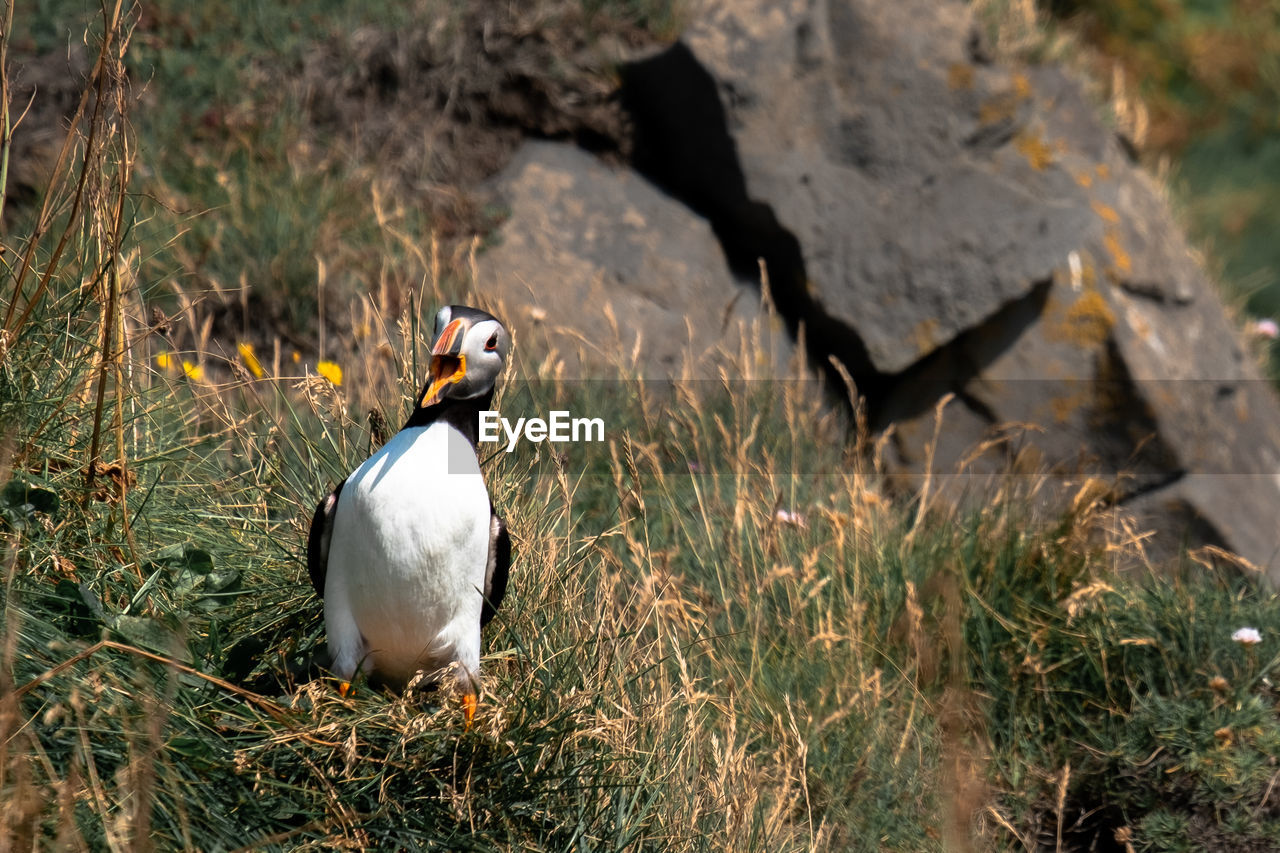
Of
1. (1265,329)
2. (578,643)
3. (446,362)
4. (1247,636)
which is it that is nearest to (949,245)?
(1265,329)

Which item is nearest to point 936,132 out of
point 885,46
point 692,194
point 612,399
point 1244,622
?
point 885,46

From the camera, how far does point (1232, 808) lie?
155 inches

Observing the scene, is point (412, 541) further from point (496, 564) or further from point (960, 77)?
point (960, 77)

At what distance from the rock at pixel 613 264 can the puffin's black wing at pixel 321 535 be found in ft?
8.71

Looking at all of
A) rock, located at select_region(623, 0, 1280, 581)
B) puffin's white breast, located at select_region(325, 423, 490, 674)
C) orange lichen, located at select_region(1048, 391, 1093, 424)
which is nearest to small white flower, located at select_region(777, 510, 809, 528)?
puffin's white breast, located at select_region(325, 423, 490, 674)

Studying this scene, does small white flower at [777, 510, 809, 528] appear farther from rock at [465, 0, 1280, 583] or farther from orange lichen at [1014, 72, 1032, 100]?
orange lichen at [1014, 72, 1032, 100]

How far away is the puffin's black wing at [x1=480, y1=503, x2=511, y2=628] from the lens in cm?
288

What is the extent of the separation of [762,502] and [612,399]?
91cm

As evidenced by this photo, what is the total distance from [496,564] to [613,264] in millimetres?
3639

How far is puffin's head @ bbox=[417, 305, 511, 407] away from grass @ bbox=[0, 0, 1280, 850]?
21.9 inches

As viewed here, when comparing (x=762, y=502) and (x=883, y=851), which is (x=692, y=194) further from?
(x=883, y=851)

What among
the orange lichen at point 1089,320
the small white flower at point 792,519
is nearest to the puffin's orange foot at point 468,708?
the small white flower at point 792,519

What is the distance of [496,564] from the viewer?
2902 mm

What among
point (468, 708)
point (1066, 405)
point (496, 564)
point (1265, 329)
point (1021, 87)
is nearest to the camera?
point (468, 708)
